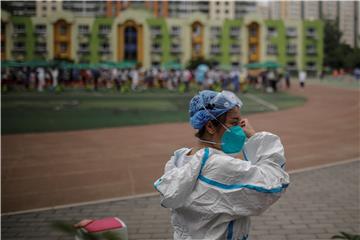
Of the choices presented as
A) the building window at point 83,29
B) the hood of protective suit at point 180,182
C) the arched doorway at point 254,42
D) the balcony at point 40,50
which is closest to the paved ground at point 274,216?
the hood of protective suit at point 180,182

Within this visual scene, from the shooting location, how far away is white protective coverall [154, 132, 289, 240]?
2.17 meters

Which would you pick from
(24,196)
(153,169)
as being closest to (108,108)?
(153,169)

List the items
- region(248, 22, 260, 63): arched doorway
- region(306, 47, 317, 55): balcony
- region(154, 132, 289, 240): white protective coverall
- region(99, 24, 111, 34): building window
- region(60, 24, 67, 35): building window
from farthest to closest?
1. region(248, 22, 260, 63): arched doorway
2. region(306, 47, 317, 55): balcony
3. region(99, 24, 111, 34): building window
4. region(60, 24, 67, 35): building window
5. region(154, 132, 289, 240): white protective coverall

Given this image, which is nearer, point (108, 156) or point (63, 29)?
point (108, 156)

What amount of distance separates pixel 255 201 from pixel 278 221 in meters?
3.64

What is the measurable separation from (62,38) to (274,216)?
239 feet

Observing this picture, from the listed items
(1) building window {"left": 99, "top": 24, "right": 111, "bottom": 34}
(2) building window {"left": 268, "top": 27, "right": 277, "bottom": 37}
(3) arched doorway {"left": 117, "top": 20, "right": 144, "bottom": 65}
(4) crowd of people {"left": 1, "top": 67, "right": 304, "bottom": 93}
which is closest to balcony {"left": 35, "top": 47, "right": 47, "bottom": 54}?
(1) building window {"left": 99, "top": 24, "right": 111, "bottom": 34}

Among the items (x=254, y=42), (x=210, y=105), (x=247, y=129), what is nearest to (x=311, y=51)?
(x=254, y=42)

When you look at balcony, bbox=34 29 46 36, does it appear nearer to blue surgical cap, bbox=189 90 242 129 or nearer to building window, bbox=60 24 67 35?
building window, bbox=60 24 67 35

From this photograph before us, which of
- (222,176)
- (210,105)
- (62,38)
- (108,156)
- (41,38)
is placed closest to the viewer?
(222,176)

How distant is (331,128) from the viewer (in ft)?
47.1

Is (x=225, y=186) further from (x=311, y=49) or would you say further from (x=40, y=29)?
(x=311, y=49)

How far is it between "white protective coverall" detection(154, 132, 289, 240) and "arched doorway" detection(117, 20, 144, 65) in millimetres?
75905

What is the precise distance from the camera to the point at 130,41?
7838 cm
